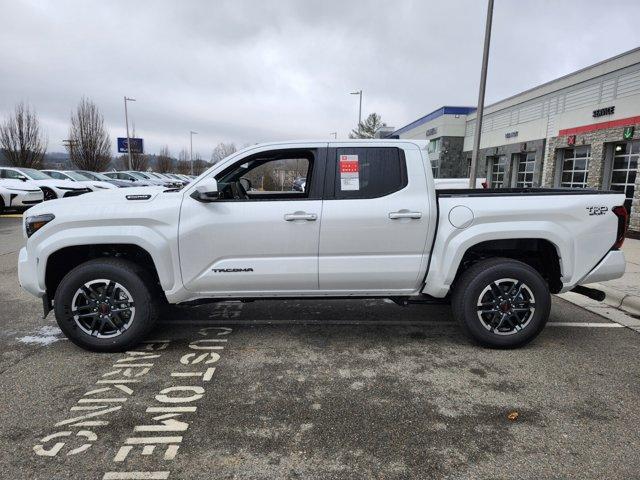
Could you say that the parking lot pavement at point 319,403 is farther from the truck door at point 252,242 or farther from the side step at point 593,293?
the truck door at point 252,242

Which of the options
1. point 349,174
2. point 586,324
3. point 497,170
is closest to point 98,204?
point 349,174

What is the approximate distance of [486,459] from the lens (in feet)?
8.55

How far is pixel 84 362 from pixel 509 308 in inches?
149

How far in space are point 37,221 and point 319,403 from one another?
2894mm

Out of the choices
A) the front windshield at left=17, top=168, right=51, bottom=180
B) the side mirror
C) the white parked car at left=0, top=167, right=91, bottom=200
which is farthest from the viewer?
the front windshield at left=17, top=168, right=51, bottom=180

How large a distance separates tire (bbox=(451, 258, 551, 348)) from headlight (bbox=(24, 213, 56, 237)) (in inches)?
146

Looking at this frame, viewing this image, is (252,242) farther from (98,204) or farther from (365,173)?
(98,204)

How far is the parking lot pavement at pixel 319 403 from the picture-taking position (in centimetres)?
256

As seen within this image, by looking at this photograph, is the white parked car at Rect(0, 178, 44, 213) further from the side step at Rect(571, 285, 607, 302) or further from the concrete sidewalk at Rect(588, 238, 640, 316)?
the side step at Rect(571, 285, 607, 302)

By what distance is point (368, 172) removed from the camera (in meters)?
4.12

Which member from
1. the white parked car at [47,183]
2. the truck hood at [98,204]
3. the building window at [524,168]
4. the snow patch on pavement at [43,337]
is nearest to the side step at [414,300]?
the truck hood at [98,204]

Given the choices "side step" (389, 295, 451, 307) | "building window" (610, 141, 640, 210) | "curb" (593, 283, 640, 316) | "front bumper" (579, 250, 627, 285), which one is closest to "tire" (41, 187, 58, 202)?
"side step" (389, 295, 451, 307)

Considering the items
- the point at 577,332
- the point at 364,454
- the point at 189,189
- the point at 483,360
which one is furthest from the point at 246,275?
the point at 577,332

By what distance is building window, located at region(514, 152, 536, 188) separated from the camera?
22263 mm
